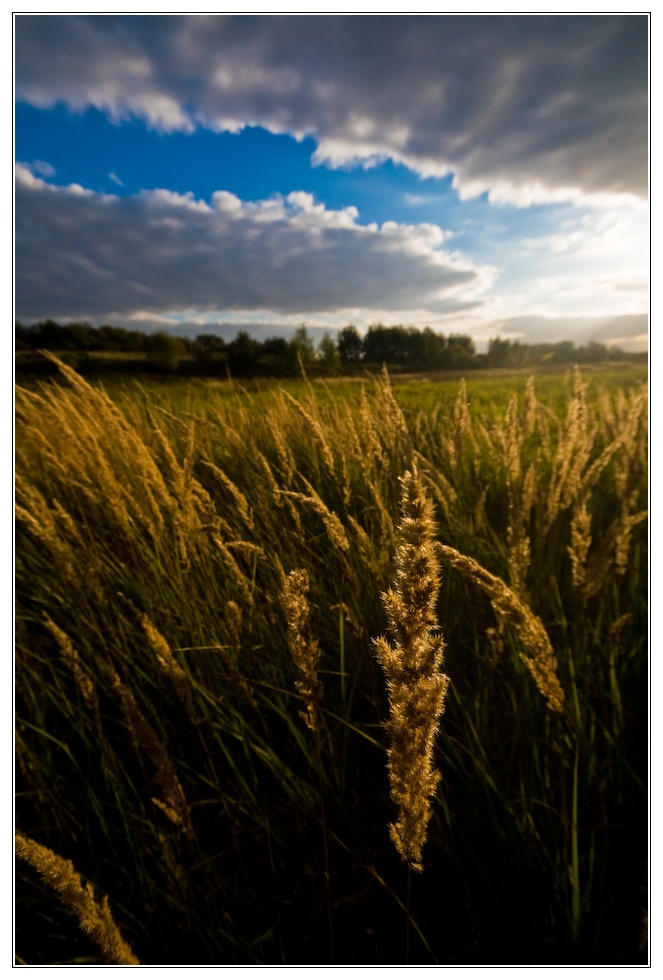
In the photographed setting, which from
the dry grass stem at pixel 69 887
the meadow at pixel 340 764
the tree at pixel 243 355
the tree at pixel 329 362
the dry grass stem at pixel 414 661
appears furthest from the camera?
the tree at pixel 243 355

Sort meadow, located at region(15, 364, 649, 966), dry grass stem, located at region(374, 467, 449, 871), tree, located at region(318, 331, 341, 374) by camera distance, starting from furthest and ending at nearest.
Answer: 1. tree, located at region(318, 331, 341, 374)
2. meadow, located at region(15, 364, 649, 966)
3. dry grass stem, located at region(374, 467, 449, 871)

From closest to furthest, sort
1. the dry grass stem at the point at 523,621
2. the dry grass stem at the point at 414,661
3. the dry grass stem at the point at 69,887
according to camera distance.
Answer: the dry grass stem at the point at 414,661 < the dry grass stem at the point at 69,887 < the dry grass stem at the point at 523,621

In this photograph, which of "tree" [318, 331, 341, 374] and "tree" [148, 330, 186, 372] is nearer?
"tree" [318, 331, 341, 374]

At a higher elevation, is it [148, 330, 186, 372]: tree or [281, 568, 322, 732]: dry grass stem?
[148, 330, 186, 372]: tree

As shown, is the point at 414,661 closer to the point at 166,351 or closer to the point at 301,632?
the point at 301,632

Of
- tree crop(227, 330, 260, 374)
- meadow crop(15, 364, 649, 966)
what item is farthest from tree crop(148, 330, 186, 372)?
meadow crop(15, 364, 649, 966)

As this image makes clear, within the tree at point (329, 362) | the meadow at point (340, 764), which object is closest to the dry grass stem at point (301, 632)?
the meadow at point (340, 764)

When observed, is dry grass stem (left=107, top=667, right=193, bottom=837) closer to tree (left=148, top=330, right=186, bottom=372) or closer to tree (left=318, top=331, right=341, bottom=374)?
tree (left=318, top=331, right=341, bottom=374)

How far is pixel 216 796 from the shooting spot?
136 centimetres

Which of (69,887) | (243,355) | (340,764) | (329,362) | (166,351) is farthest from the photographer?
(166,351)

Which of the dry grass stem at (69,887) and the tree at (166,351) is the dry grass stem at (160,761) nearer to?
the dry grass stem at (69,887)

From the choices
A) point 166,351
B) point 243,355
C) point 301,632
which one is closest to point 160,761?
point 301,632

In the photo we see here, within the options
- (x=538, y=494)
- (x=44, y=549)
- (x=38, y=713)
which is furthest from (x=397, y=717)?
(x=44, y=549)

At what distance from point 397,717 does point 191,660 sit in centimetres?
122
